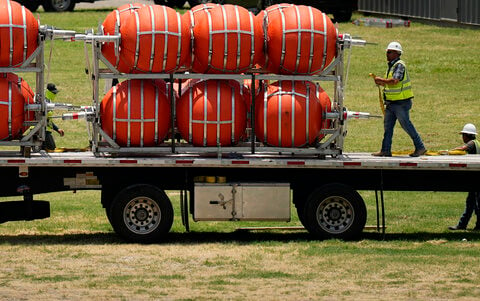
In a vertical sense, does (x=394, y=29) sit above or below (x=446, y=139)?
above

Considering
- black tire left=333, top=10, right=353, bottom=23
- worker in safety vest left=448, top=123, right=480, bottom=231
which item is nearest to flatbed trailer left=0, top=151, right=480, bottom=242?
worker in safety vest left=448, top=123, right=480, bottom=231

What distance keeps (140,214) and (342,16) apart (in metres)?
28.8

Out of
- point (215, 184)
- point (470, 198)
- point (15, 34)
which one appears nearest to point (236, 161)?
point (215, 184)

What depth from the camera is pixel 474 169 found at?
58.3 feet

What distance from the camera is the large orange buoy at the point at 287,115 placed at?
17.5m

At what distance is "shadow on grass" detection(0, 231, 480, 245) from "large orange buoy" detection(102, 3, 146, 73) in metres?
2.49

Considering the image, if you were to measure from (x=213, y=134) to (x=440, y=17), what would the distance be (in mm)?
28920

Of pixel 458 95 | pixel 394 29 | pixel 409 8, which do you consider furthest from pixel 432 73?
pixel 409 8

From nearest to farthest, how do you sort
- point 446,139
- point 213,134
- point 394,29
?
point 213,134 → point 446,139 → point 394,29

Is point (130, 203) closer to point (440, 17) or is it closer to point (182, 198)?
point (182, 198)

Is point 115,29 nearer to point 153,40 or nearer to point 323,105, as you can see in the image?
point 153,40

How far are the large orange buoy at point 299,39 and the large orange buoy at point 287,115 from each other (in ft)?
1.11

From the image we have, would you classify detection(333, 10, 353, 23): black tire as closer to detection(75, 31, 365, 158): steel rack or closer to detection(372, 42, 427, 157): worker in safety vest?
detection(372, 42, 427, 157): worker in safety vest

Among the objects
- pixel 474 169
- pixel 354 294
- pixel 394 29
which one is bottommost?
pixel 354 294
